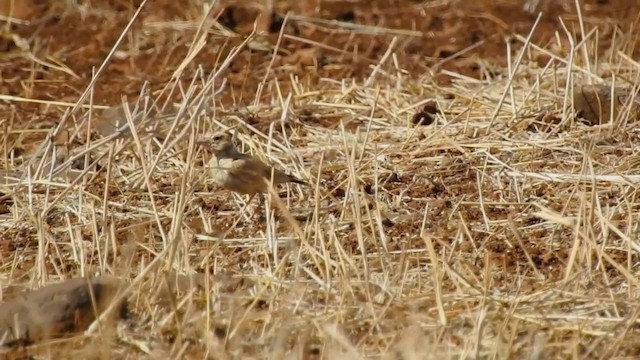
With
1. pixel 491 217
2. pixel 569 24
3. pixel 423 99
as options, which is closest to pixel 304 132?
pixel 423 99

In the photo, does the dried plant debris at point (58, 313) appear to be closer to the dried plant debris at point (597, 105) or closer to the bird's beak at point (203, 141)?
the bird's beak at point (203, 141)

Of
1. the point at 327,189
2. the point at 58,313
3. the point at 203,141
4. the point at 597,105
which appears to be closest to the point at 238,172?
the point at 203,141

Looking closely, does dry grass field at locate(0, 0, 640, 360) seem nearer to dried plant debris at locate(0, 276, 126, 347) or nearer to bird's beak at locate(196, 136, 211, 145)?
dried plant debris at locate(0, 276, 126, 347)

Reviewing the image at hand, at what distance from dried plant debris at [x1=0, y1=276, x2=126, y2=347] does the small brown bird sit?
1170mm

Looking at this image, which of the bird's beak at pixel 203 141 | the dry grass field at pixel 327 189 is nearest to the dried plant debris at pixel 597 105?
the dry grass field at pixel 327 189

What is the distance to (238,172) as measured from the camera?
242 inches

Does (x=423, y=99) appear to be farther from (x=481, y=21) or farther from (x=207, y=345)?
(x=207, y=345)

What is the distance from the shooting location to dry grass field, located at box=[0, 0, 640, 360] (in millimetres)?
4984

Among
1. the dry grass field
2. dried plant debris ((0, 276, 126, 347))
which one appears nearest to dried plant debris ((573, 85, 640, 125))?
the dry grass field

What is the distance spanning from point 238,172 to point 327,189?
0.82 m

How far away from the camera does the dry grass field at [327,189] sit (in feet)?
16.4

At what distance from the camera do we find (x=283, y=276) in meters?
5.56

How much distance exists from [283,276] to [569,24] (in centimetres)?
514

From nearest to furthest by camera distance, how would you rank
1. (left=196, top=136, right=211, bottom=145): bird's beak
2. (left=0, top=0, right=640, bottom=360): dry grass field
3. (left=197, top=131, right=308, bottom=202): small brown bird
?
(left=0, top=0, right=640, bottom=360): dry grass field < (left=197, top=131, right=308, bottom=202): small brown bird < (left=196, top=136, right=211, bottom=145): bird's beak
